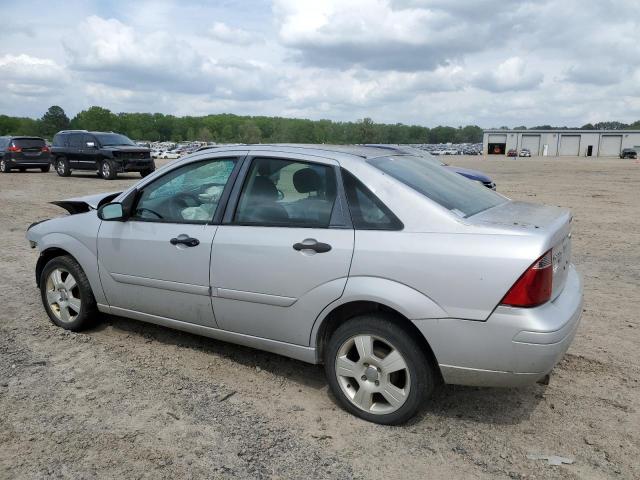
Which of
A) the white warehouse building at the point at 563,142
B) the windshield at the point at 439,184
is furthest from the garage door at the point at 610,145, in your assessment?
the windshield at the point at 439,184

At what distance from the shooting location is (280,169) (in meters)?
3.79

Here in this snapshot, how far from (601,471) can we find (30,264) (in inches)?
279

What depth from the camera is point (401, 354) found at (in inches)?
123

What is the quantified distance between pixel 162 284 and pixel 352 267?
5.33ft

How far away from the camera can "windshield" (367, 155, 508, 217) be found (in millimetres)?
3379

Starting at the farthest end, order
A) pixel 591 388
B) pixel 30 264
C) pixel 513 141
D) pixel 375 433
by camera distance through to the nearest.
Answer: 1. pixel 513 141
2. pixel 30 264
3. pixel 591 388
4. pixel 375 433

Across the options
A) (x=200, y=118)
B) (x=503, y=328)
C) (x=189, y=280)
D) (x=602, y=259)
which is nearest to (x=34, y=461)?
(x=189, y=280)

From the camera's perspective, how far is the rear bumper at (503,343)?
2.85 meters

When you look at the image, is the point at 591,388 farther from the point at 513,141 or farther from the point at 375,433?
the point at 513,141

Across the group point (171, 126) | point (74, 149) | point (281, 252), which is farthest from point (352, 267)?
point (171, 126)

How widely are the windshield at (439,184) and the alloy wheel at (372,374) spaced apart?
929 millimetres

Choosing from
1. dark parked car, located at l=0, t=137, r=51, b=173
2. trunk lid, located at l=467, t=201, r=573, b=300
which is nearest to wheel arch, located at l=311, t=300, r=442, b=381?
trunk lid, located at l=467, t=201, r=573, b=300

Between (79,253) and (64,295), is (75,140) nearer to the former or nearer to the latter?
(64,295)

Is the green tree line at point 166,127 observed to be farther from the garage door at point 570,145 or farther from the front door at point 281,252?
the front door at point 281,252
